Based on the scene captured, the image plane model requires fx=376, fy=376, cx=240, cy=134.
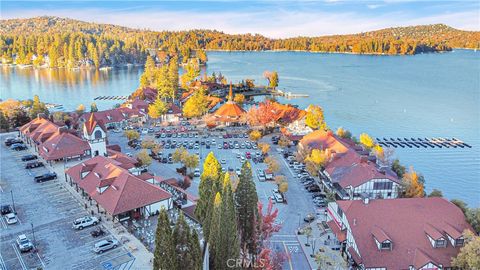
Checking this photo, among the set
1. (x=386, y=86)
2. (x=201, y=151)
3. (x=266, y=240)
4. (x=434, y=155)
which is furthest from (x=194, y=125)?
(x=386, y=86)

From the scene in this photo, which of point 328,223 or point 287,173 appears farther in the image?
point 287,173

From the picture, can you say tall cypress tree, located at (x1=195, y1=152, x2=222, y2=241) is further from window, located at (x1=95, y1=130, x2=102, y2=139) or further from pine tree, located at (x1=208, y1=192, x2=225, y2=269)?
window, located at (x1=95, y1=130, x2=102, y2=139)

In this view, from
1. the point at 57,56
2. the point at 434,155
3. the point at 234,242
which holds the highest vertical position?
the point at 57,56

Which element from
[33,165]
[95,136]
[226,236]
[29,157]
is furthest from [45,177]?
[226,236]

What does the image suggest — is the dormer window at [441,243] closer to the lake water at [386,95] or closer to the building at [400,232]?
the building at [400,232]

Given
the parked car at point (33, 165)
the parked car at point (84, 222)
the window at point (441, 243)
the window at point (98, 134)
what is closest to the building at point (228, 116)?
the window at point (98, 134)

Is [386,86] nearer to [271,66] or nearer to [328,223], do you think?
[271,66]

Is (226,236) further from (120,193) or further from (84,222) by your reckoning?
(84,222)
